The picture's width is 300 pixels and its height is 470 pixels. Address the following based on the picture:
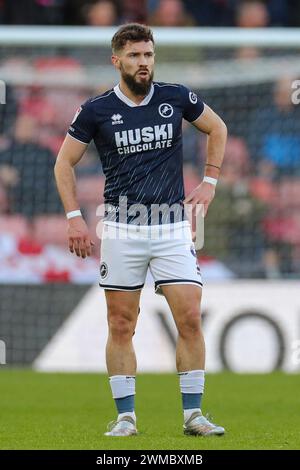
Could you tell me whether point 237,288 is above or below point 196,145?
below

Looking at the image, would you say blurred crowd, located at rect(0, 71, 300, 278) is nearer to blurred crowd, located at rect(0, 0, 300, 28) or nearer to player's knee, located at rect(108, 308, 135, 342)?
blurred crowd, located at rect(0, 0, 300, 28)

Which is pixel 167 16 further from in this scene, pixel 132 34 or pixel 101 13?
pixel 132 34

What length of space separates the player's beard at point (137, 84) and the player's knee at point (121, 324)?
1221 mm

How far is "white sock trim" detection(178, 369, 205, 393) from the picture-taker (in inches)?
263

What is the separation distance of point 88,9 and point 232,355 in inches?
211

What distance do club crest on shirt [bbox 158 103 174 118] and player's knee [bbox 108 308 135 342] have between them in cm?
112

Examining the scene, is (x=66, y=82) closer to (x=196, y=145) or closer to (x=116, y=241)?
(x=196, y=145)

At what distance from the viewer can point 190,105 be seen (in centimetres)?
695

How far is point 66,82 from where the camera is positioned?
13.1m

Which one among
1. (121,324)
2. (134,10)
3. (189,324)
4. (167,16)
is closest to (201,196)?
(189,324)

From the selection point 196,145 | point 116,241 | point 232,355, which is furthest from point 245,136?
point 116,241

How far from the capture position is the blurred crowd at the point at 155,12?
48.2ft

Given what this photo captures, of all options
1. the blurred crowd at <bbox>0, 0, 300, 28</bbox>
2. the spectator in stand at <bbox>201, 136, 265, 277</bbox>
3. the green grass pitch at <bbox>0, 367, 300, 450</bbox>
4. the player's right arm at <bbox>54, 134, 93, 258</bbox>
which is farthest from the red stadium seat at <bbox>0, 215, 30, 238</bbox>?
the player's right arm at <bbox>54, 134, 93, 258</bbox>

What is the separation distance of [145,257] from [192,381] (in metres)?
0.74
